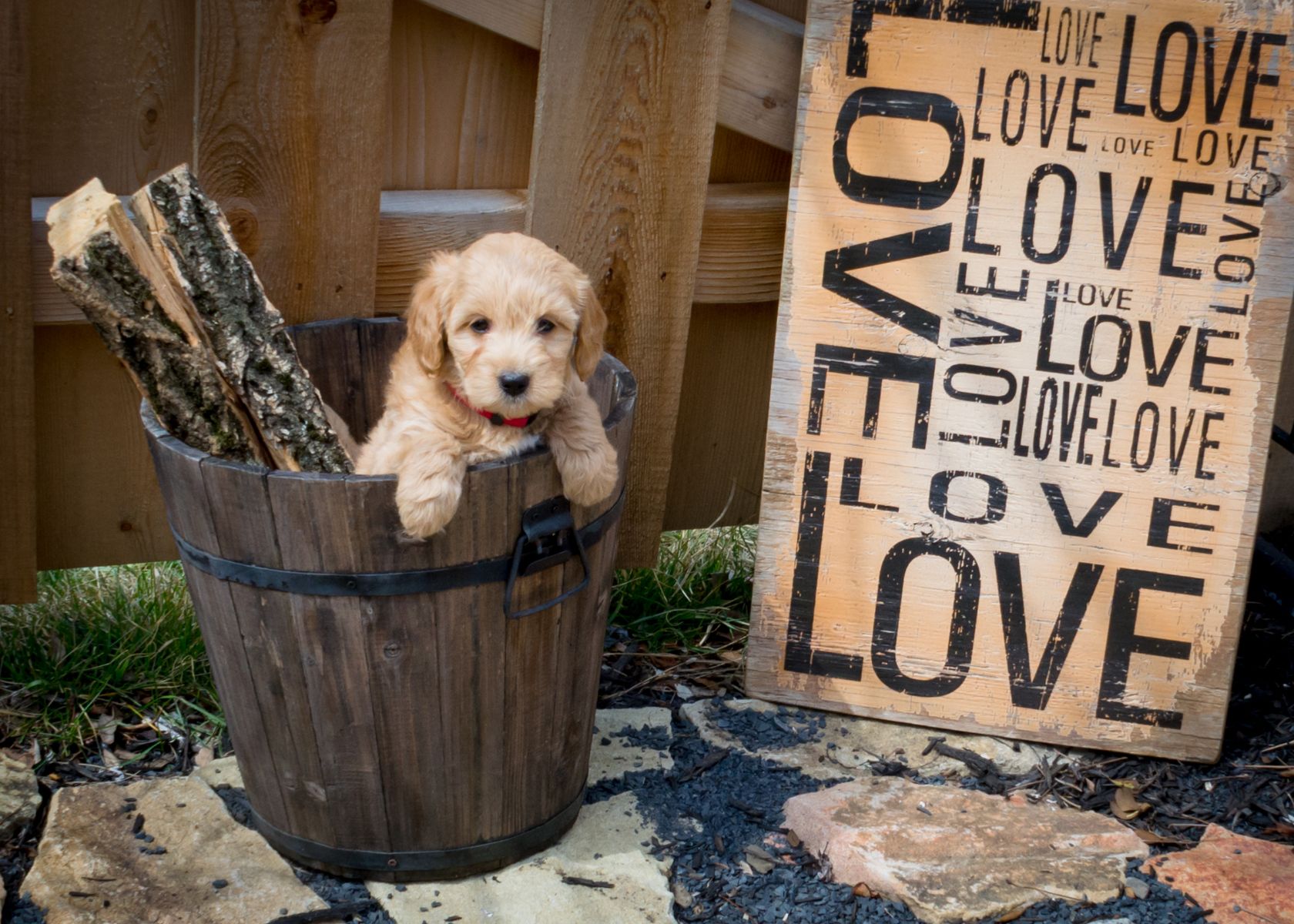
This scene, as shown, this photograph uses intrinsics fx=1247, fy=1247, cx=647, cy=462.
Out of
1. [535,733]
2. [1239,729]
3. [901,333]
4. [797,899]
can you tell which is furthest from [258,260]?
[1239,729]

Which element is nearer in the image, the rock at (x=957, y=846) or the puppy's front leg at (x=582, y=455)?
the puppy's front leg at (x=582, y=455)

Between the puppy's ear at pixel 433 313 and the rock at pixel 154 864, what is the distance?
1.34 metres

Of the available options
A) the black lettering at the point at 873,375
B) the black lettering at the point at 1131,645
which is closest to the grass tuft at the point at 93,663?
the black lettering at the point at 873,375

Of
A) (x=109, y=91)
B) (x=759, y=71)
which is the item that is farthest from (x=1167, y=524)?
(x=109, y=91)

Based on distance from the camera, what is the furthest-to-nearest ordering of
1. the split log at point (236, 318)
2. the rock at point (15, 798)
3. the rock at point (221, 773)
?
the rock at point (221, 773)
the rock at point (15, 798)
the split log at point (236, 318)

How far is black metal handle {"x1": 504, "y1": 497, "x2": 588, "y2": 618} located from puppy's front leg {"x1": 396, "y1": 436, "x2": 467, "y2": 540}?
20 centimetres

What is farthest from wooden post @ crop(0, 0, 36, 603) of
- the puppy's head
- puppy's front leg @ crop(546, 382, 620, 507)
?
puppy's front leg @ crop(546, 382, 620, 507)

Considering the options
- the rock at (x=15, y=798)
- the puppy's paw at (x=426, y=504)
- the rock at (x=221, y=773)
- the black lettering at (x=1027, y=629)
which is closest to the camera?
the puppy's paw at (x=426, y=504)

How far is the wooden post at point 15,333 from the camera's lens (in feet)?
10.7

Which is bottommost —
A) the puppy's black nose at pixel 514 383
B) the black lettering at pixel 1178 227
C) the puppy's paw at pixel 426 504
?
the puppy's paw at pixel 426 504

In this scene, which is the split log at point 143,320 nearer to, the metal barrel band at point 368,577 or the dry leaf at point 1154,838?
the metal barrel band at point 368,577

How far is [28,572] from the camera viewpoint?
3725 mm

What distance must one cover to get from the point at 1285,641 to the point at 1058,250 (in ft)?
5.37

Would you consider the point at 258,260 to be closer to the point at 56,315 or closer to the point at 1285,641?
the point at 56,315
